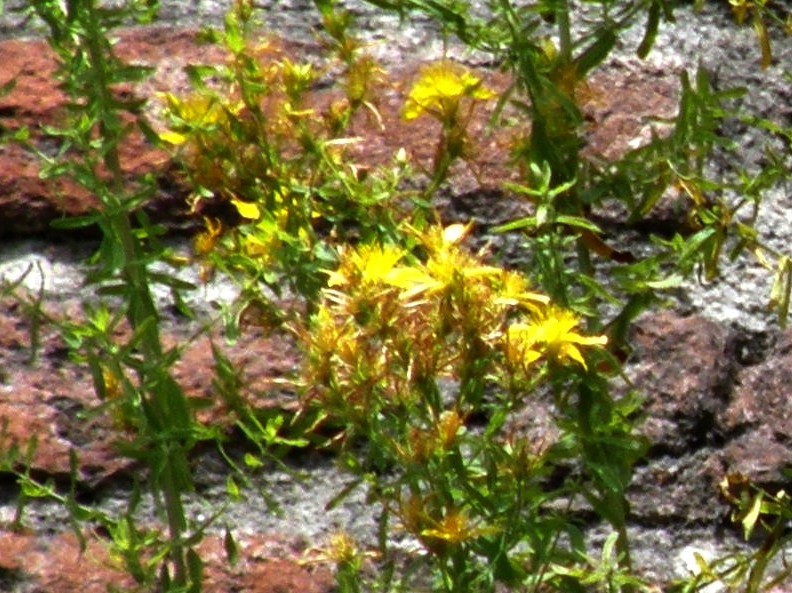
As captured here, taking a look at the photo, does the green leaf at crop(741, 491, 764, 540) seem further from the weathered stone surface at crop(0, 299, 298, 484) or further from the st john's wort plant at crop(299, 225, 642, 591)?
the weathered stone surface at crop(0, 299, 298, 484)

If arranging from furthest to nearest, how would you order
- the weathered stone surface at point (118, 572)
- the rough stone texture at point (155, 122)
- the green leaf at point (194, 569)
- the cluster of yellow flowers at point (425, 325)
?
the rough stone texture at point (155, 122) → the weathered stone surface at point (118, 572) → the green leaf at point (194, 569) → the cluster of yellow flowers at point (425, 325)

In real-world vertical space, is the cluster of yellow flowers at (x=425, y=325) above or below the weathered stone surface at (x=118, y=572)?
above

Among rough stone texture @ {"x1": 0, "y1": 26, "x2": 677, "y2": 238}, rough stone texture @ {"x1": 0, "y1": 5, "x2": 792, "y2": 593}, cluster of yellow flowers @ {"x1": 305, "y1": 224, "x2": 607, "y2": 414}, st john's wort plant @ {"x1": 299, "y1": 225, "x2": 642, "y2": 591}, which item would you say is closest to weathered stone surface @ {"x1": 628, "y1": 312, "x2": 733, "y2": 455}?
rough stone texture @ {"x1": 0, "y1": 5, "x2": 792, "y2": 593}

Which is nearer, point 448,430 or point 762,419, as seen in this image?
point 448,430

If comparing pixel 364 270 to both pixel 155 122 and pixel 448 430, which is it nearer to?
pixel 448 430

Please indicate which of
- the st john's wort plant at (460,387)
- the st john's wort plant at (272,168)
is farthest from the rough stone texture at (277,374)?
the st john's wort plant at (460,387)

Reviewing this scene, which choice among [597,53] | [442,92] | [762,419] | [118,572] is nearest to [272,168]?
[442,92]

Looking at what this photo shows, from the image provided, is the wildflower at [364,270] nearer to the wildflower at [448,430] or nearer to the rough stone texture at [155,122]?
the wildflower at [448,430]

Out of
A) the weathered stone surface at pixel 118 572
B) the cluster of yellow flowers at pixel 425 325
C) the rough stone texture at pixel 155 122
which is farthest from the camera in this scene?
the rough stone texture at pixel 155 122

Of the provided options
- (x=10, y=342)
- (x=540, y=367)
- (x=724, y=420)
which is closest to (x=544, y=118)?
(x=540, y=367)
